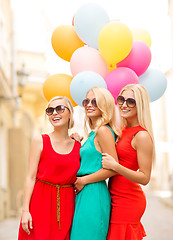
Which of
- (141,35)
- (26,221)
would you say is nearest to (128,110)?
(26,221)

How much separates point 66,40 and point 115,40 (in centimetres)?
65

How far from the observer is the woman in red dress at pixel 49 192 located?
10.2ft

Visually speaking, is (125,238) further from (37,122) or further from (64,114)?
(37,122)

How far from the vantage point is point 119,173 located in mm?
3016

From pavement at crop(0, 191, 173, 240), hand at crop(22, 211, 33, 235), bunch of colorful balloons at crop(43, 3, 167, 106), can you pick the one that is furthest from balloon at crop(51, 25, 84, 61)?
pavement at crop(0, 191, 173, 240)

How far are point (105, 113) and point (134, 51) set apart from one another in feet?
4.28

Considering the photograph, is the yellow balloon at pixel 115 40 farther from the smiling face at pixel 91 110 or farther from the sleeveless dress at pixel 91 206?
the sleeveless dress at pixel 91 206

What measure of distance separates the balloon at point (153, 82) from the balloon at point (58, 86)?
84 centimetres

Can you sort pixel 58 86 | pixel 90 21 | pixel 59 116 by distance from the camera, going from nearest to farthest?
pixel 59 116
pixel 90 21
pixel 58 86

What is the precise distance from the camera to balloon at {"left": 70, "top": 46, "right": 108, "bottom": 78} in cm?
409

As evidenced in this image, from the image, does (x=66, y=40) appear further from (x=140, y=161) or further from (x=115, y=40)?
(x=140, y=161)

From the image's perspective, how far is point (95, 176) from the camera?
3.03m

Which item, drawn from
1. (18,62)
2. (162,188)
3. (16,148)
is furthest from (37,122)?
(162,188)

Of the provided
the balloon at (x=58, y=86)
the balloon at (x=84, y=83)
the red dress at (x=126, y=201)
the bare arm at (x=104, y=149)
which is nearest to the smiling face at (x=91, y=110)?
the bare arm at (x=104, y=149)
